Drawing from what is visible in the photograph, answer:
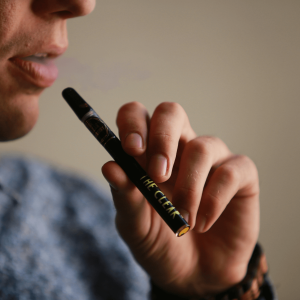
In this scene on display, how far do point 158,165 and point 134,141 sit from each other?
0.06 m

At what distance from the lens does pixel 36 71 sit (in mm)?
600

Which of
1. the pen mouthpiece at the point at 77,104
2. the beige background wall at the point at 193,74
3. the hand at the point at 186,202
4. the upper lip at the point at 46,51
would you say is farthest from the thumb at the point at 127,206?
the beige background wall at the point at 193,74

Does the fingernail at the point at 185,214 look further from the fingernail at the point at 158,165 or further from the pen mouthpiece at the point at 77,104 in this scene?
the pen mouthpiece at the point at 77,104

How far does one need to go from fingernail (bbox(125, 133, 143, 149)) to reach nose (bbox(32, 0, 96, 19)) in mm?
289

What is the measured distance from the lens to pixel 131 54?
3.86 ft

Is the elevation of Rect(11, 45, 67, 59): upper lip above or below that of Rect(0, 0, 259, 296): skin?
above

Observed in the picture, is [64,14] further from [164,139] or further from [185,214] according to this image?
[185,214]

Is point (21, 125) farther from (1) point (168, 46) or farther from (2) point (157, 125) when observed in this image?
(1) point (168, 46)

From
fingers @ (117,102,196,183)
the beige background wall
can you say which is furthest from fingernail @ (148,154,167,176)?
the beige background wall

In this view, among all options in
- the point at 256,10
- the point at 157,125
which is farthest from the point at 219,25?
the point at 157,125

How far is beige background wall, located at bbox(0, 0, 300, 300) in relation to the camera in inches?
45.1

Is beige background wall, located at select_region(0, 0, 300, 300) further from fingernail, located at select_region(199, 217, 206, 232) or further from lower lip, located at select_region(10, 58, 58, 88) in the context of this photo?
fingernail, located at select_region(199, 217, 206, 232)

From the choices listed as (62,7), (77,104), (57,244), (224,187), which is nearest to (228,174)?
(224,187)

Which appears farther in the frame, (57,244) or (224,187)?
(57,244)
